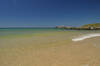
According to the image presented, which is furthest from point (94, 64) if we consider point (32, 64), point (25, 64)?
point (25, 64)

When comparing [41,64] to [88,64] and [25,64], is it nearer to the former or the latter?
[25,64]

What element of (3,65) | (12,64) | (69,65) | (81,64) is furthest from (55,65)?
(3,65)

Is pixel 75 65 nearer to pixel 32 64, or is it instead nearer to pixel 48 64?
pixel 48 64

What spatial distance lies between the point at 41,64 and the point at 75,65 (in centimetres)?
98

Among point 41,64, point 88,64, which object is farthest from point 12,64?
point 88,64

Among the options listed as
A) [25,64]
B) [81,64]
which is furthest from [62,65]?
[25,64]

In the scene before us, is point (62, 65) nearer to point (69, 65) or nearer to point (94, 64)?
point (69, 65)

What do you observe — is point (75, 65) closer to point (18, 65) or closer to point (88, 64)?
point (88, 64)

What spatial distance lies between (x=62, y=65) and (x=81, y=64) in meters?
0.56

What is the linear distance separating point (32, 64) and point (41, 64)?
27 centimetres

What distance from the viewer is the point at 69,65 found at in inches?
84.5

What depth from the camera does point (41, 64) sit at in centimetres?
224

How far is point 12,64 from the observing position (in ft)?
7.37

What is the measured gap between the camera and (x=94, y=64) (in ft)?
7.00
